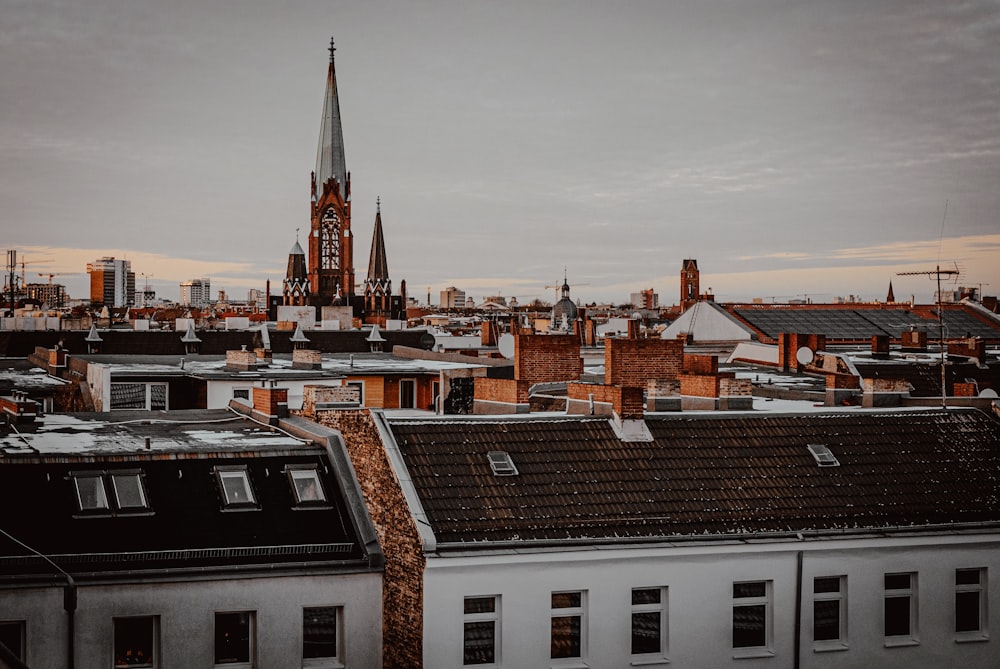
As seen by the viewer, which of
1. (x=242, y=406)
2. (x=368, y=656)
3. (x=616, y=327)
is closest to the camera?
(x=368, y=656)

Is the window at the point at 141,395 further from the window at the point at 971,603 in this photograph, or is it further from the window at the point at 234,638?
the window at the point at 971,603

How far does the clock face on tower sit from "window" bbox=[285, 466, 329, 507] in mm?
146247

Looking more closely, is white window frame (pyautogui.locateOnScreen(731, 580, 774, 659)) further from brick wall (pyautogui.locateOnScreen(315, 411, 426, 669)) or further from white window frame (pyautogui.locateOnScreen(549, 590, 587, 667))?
brick wall (pyautogui.locateOnScreen(315, 411, 426, 669))

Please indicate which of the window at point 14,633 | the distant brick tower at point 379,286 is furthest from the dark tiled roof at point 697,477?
the distant brick tower at point 379,286

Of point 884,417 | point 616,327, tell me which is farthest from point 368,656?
point 616,327

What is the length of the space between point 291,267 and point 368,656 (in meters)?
155

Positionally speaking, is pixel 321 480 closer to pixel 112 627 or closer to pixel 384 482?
pixel 384 482

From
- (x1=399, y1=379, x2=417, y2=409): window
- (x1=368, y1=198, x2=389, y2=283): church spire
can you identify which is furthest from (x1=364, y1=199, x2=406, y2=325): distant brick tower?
(x1=399, y1=379, x2=417, y2=409): window

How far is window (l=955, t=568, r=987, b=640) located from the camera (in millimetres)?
22969

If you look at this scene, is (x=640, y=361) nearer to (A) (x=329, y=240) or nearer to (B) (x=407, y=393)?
(B) (x=407, y=393)

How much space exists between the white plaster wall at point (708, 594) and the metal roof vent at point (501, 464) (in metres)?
2.29

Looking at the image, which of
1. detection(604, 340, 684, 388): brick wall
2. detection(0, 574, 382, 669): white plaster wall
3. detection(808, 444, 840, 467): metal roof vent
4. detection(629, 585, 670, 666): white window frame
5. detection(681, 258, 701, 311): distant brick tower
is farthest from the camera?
detection(681, 258, 701, 311): distant brick tower

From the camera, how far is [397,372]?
152ft

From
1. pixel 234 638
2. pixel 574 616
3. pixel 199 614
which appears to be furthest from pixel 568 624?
pixel 199 614
